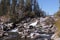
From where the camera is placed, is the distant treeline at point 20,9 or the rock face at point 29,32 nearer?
the rock face at point 29,32

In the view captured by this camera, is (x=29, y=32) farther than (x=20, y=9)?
No

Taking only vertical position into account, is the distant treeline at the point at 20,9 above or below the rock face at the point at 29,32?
above

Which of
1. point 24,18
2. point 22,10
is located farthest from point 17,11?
point 24,18

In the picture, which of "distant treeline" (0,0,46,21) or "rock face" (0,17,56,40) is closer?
"rock face" (0,17,56,40)

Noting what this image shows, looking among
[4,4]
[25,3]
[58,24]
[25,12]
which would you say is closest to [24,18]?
[25,12]

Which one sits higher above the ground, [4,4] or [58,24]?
[4,4]

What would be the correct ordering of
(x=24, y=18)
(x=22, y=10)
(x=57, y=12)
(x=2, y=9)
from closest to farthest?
(x=57, y=12), (x=24, y=18), (x=22, y=10), (x=2, y=9)

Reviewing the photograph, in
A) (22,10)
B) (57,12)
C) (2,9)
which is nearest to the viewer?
(57,12)

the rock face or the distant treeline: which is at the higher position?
the distant treeline

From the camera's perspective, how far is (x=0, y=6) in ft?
252

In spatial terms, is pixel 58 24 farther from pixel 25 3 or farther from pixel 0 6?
pixel 0 6

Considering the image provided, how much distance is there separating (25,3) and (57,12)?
52.0 m

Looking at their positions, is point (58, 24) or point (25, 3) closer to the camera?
point (58, 24)

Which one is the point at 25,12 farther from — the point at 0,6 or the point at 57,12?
the point at 57,12
